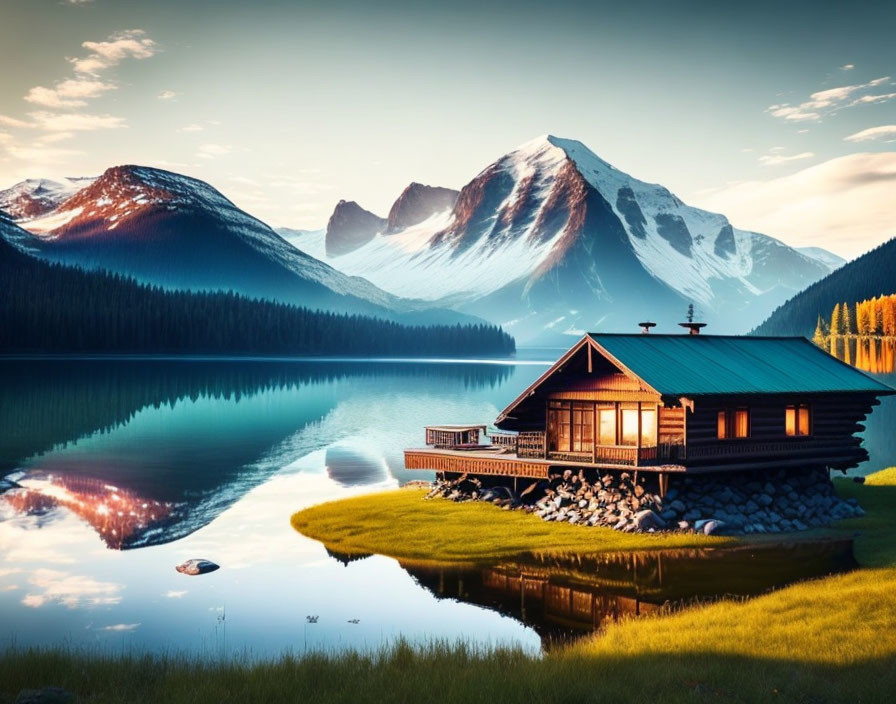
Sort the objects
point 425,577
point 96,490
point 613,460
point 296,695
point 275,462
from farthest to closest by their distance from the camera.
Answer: point 275,462, point 96,490, point 613,460, point 425,577, point 296,695

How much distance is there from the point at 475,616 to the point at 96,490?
109ft

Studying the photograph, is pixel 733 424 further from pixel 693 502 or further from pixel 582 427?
pixel 582 427

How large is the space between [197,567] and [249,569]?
6.16ft

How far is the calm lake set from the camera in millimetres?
27641

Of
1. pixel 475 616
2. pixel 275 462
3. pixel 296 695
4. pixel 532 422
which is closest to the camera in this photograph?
pixel 296 695

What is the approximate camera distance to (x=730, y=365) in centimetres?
4578

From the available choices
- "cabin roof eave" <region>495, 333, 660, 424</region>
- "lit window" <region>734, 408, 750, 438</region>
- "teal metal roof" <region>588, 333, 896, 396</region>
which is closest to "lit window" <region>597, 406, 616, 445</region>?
"cabin roof eave" <region>495, 333, 660, 424</region>

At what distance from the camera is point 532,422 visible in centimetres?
4875

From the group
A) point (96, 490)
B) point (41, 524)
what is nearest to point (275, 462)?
point (96, 490)

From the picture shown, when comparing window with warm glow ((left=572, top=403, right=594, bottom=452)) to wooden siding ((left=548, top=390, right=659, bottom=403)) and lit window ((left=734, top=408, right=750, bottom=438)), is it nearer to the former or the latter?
wooden siding ((left=548, top=390, right=659, bottom=403))

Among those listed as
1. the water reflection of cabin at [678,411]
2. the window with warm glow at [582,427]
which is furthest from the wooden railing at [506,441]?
the window with warm glow at [582,427]

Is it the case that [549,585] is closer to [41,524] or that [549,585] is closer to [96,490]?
[41,524]

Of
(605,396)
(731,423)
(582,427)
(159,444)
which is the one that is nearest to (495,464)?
(582,427)

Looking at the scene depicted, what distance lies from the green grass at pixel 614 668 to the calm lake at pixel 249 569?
111 inches
